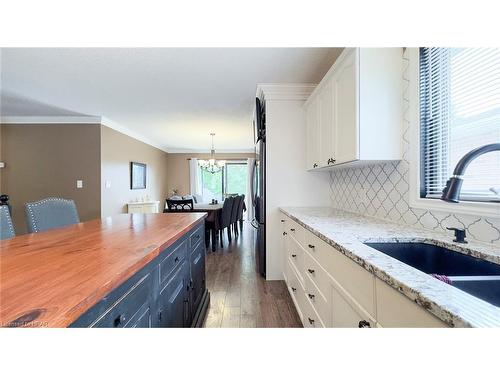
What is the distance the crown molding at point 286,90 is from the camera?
9.33ft

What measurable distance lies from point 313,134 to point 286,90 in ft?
2.38

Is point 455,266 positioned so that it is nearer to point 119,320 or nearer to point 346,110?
point 346,110

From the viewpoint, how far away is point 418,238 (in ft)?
4.04

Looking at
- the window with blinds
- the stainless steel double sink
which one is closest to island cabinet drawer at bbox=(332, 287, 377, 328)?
the stainless steel double sink

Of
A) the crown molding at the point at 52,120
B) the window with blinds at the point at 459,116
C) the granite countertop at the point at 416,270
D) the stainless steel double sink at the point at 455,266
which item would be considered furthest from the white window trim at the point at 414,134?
the crown molding at the point at 52,120

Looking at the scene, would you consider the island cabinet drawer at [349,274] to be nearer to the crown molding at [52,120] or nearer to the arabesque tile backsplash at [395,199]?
the arabesque tile backsplash at [395,199]

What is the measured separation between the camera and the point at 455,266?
42.4 inches

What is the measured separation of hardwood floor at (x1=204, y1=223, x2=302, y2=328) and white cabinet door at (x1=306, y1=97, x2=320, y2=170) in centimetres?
141

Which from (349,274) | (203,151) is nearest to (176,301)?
(349,274)

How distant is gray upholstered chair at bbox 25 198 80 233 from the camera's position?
72.5 inches

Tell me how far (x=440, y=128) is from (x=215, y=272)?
2.79 m

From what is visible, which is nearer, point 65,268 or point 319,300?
point 65,268
